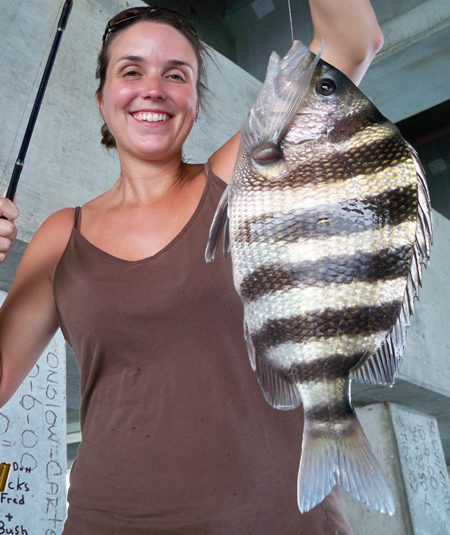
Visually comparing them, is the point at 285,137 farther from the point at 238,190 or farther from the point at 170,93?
the point at 170,93

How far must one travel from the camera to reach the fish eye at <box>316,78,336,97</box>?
0.73 m

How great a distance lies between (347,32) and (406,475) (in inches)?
133

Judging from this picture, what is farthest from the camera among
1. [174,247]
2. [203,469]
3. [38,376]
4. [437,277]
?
[437,277]

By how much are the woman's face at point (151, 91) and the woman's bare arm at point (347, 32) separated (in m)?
0.26

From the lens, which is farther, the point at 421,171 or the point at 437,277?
the point at 437,277

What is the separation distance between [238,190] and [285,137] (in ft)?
0.26

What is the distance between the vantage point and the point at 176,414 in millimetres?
812

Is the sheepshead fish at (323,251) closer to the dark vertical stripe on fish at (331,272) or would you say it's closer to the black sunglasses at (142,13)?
the dark vertical stripe on fish at (331,272)

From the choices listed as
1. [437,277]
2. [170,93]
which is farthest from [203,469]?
[437,277]

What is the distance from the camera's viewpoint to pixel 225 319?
85 centimetres

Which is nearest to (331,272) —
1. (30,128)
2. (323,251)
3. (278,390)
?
(323,251)

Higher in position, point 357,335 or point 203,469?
point 357,335

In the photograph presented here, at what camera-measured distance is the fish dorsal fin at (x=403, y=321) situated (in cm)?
67

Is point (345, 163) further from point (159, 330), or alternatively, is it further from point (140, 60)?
point (140, 60)
